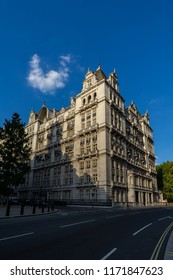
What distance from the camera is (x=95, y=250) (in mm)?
6594

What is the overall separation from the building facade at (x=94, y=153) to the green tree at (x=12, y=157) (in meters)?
4.56

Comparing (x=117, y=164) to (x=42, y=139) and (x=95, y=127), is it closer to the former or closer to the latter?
(x=95, y=127)

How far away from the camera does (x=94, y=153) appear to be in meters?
42.9

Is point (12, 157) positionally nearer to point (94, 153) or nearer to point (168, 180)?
point (94, 153)

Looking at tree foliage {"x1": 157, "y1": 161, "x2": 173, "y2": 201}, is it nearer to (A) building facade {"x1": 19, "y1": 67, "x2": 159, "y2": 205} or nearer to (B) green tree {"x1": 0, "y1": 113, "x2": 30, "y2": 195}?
(A) building facade {"x1": 19, "y1": 67, "x2": 159, "y2": 205}

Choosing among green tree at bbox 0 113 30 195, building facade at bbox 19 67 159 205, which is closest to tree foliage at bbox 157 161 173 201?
building facade at bbox 19 67 159 205

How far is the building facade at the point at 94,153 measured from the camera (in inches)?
1681

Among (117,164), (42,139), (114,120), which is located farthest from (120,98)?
(42,139)

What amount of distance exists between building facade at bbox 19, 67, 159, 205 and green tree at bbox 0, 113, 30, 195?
4.56 m

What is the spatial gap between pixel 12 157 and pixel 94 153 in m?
16.4

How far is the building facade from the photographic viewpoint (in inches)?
1681

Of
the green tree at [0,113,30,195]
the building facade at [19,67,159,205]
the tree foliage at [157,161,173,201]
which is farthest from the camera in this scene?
the tree foliage at [157,161,173,201]

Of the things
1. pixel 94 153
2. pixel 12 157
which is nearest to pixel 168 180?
pixel 94 153
